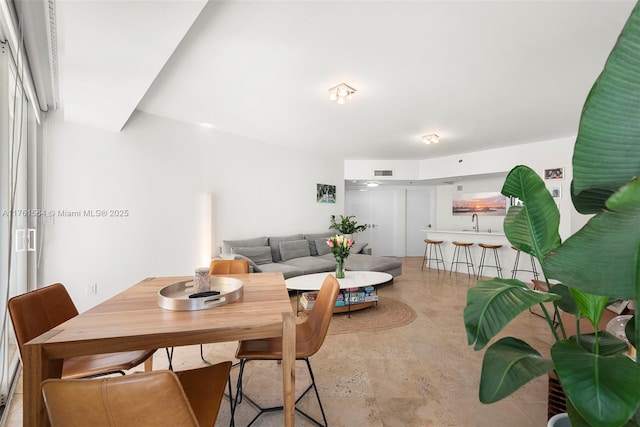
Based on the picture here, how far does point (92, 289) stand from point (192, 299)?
3.04 metres

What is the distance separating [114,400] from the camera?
2.53ft

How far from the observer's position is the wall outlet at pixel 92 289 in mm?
3455

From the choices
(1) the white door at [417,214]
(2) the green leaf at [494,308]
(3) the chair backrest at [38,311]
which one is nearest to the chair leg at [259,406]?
(3) the chair backrest at [38,311]

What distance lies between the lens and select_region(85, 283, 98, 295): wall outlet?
136 inches

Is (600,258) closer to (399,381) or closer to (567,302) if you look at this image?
(567,302)

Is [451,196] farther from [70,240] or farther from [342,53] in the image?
[70,240]

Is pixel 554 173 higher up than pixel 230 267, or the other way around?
pixel 554 173

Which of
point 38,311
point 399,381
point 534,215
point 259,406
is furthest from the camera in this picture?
point 399,381

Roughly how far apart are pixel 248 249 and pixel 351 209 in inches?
175

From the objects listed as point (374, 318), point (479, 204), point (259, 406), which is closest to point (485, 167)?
point (479, 204)

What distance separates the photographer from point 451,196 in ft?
24.3

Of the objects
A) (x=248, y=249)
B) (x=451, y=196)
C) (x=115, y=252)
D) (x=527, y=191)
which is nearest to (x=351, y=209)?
(x=451, y=196)

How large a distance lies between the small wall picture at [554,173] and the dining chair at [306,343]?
506 centimetres

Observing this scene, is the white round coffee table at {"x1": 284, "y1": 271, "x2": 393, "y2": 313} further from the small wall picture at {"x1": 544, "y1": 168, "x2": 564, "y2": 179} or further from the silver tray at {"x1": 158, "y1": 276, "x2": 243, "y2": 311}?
the small wall picture at {"x1": 544, "y1": 168, "x2": 564, "y2": 179}
